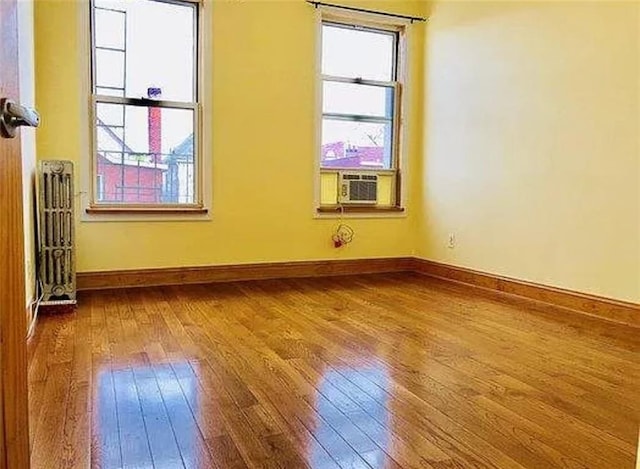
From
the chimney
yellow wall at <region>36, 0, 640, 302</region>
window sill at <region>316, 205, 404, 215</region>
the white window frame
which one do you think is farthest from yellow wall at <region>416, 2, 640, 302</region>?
the chimney

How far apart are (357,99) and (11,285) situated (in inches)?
176

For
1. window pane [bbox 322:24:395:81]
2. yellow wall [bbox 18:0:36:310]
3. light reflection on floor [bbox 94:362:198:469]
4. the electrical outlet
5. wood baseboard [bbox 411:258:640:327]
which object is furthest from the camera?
window pane [bbox 322:24:395:81]

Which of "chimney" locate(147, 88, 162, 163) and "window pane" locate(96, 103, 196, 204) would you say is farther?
"chimney" locate(147, 88, 162, 163)

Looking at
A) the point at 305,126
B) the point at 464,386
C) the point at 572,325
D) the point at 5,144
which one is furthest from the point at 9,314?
the point at 305,126

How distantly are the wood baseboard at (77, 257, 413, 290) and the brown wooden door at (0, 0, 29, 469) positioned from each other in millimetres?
3441

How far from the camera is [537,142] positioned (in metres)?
3.81

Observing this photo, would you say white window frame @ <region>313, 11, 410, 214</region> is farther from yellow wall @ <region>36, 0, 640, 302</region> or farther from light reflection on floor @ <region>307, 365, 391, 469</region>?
light reflection on floor @ <region>307, 365, 391, 469</region>

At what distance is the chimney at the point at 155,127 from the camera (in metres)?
4.18

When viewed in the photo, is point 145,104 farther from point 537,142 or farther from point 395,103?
point 537,142

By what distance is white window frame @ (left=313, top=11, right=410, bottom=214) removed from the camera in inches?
185

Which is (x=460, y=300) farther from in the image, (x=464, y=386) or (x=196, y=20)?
(x=196, y=20)

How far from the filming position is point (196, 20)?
425cm

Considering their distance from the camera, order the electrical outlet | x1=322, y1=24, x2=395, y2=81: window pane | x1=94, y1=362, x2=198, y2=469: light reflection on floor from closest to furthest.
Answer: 1. x1=94, y1=362, x2=198, y2=469: light reflection on floor
2. the electrical outlet
3. x1=322, y1=24, x2=395, y2=81: window pane

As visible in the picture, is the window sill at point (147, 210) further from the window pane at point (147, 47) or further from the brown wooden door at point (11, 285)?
the brown wooden door at point (11, 285)
